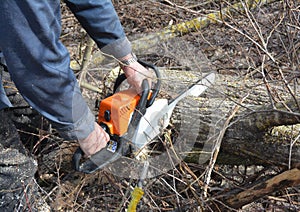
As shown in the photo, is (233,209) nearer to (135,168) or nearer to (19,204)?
(135,168)

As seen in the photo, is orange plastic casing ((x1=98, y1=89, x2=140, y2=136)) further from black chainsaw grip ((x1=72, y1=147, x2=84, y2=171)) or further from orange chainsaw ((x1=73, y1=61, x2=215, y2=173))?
black chainsaw grip ((x1=72, y1=147, x2=84, y2=171))

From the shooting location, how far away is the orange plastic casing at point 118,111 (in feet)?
7.29

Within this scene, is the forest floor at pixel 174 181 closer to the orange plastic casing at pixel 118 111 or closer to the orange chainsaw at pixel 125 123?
the orange chainsaw at pixel 125 123

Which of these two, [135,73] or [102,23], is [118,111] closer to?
[135,73]

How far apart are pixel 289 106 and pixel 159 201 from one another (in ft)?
3.17

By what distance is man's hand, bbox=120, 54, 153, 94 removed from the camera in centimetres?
236

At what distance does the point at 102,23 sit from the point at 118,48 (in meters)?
0.17

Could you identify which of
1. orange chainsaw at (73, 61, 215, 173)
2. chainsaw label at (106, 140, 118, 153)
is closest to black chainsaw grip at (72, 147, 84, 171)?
orange chainsaw at (73, 61, 215, 173)

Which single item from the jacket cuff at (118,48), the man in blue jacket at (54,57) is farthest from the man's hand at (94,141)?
the jacket cuff at (118,48)

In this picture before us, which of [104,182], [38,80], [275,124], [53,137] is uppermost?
[38,80]

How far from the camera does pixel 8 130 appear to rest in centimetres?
238

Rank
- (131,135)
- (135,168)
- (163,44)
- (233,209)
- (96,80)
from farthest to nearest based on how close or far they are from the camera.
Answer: (163,44), (96,80), (135,168), (131,135), (233,209)

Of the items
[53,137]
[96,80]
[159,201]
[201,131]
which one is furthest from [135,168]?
[96,80]

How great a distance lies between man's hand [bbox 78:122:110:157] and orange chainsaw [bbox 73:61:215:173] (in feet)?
0.08
